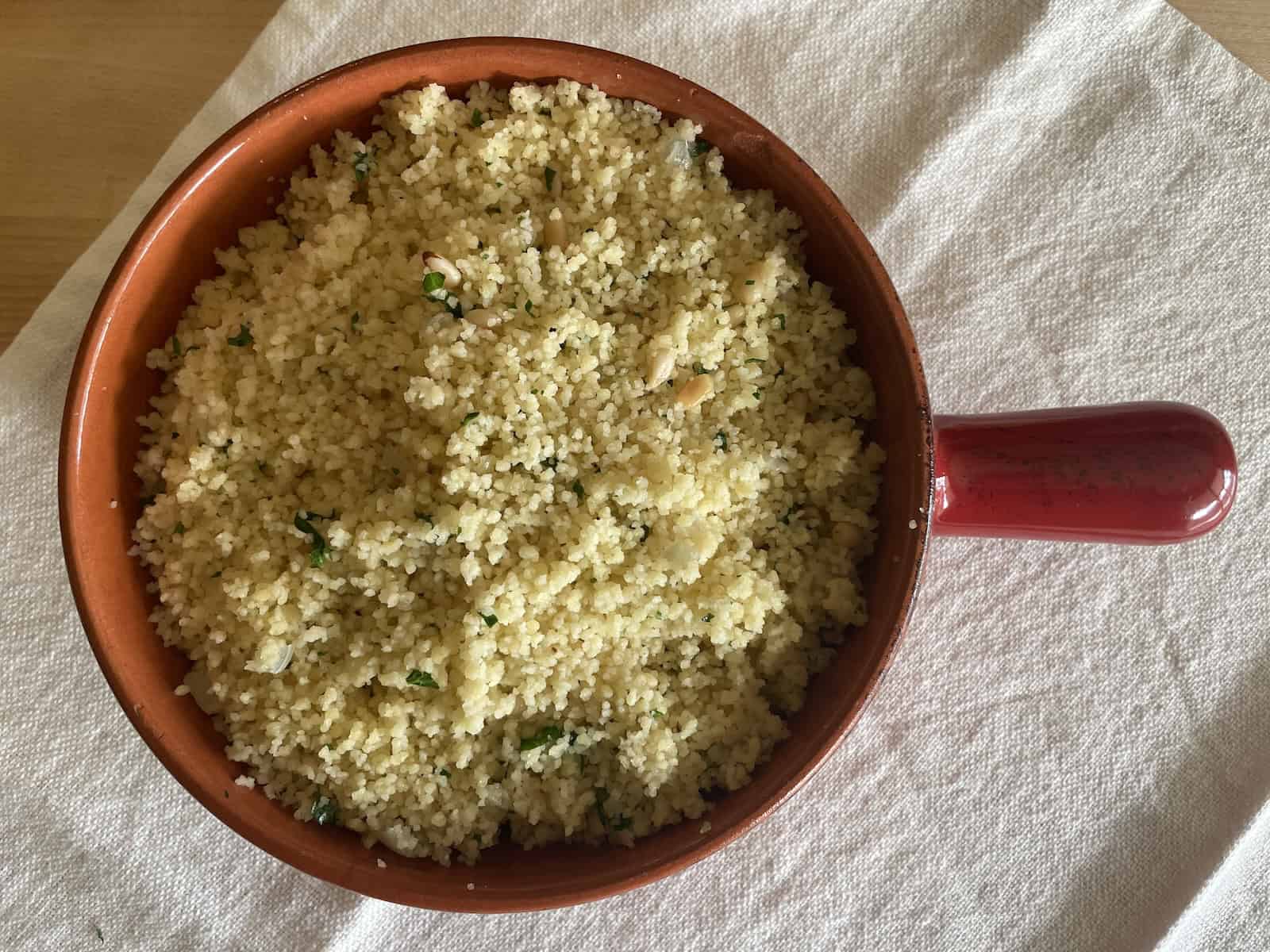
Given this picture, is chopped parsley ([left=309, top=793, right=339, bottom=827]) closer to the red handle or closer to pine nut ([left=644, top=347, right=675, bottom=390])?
pine nut ([left=644, top=347, right=675, bottom=390])

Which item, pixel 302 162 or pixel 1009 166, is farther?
pixel 1009 166

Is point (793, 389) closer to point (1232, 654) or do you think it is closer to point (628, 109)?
point (628, 109)

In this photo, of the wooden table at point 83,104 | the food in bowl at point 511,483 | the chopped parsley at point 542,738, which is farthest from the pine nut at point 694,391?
the wooden table at point 83,104

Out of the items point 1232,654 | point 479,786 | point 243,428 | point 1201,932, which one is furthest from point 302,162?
point 1201,932

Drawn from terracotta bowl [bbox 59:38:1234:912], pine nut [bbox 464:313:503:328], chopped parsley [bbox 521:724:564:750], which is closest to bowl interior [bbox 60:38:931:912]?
terracotta bowl [bbox 59:38:1234:912]

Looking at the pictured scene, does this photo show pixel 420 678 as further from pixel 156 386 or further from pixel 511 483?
pixel 156 386

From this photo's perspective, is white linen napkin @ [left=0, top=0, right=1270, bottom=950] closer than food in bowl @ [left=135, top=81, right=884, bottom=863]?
No
